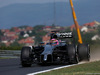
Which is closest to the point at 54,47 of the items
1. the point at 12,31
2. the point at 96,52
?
the point at 96,52

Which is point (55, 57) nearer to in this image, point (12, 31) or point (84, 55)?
point (84, 55)

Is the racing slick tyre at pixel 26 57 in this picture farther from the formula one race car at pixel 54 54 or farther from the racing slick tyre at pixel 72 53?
the racing slick tyre at pixel 72 53

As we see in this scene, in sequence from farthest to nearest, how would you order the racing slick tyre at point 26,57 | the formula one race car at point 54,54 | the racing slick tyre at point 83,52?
the racing slick tyre at point 83,52, the racing slick tyre at point 26,57, the formula one race car at point 54,54

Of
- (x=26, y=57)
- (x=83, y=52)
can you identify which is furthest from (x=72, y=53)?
(x=26, y=57)

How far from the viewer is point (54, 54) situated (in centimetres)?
1862

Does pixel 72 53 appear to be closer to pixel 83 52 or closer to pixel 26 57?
pixel 83 52

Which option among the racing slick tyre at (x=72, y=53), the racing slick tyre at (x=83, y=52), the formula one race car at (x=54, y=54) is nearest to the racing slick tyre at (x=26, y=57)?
the formula one race car at (x=54, y=54)

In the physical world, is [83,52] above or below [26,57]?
above

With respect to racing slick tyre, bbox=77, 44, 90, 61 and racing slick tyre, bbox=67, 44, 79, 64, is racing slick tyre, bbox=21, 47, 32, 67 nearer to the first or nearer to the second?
racing slick tyre, bbox=67, 44, 79, 64

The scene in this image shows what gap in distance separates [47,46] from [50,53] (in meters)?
0.89

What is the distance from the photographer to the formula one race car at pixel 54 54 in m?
18.3

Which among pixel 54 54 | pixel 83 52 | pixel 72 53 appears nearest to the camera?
pixel 72 53

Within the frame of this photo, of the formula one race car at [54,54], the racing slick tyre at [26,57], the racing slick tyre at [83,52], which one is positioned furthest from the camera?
the racing slick tyre at [83,52]

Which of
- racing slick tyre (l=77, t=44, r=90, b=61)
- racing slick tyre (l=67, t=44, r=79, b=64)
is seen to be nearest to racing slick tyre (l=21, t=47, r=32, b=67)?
racing slick tyre (l=67, t=44, r=79, b=64)
